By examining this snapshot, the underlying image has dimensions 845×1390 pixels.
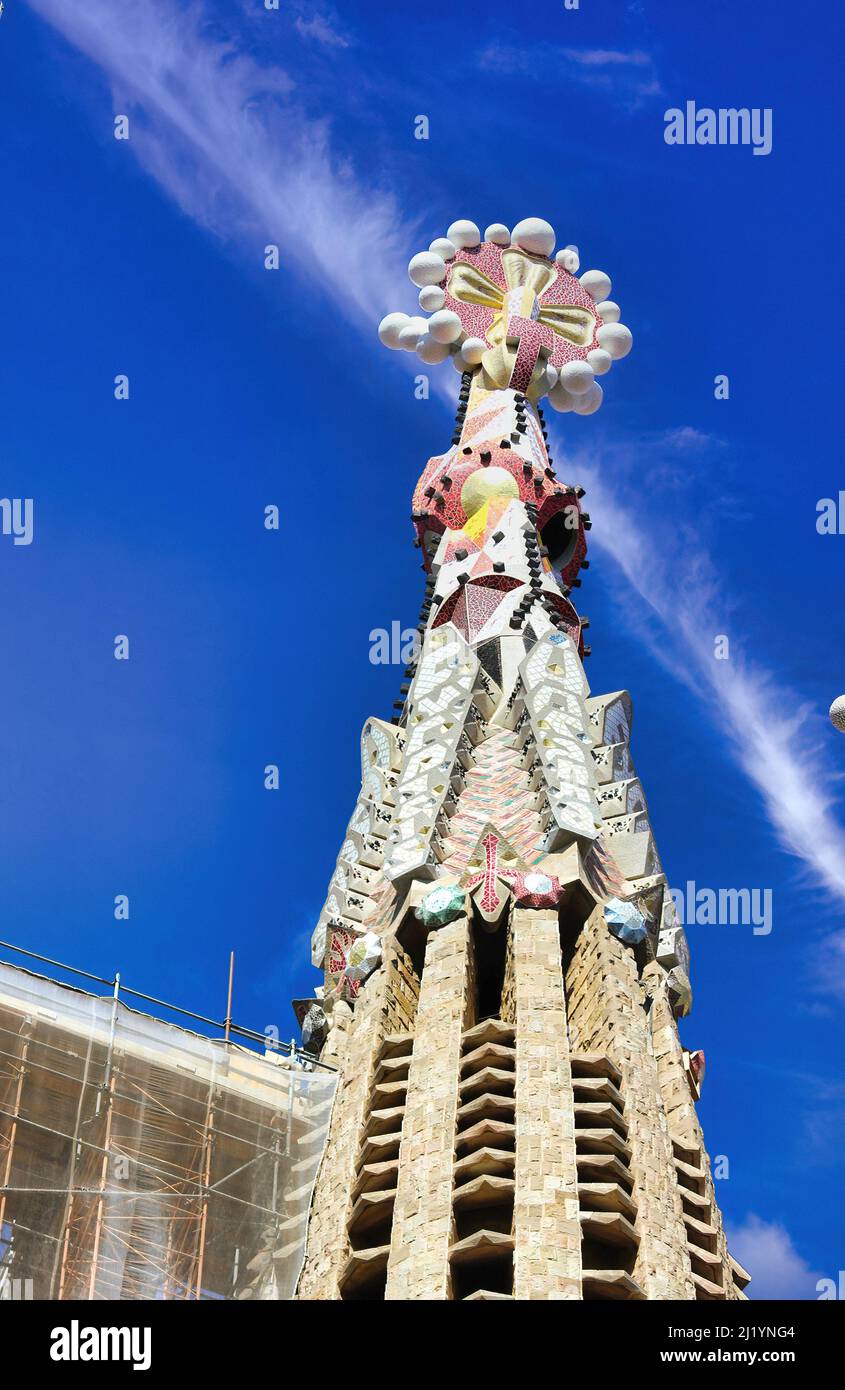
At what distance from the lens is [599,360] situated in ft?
157

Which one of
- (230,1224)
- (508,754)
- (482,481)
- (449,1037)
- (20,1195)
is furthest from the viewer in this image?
(482,481)

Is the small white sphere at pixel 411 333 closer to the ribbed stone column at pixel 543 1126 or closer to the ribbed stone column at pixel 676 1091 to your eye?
the ribbed stone column at pixel 676 1091

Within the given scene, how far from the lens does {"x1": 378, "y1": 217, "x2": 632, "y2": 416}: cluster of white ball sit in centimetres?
4753

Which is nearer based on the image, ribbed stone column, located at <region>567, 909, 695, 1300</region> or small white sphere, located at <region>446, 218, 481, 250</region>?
ribbed stone column, located at <region>567, 909, 695, 1300</region>

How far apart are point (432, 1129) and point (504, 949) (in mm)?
6007

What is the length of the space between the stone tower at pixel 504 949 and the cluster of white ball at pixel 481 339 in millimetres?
91

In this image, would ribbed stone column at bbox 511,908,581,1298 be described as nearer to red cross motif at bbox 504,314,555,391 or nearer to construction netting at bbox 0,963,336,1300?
construction netting at bbox 0,963,336,1300

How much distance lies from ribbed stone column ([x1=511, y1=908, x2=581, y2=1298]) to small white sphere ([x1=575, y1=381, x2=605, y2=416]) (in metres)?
18.5

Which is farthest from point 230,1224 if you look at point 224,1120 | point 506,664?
point 506,664

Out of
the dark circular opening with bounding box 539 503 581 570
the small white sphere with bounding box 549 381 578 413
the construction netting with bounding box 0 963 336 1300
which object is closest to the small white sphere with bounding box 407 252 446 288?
the small white sphere with bounding box 549 381 578 413

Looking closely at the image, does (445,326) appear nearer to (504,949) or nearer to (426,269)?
(426,269)
